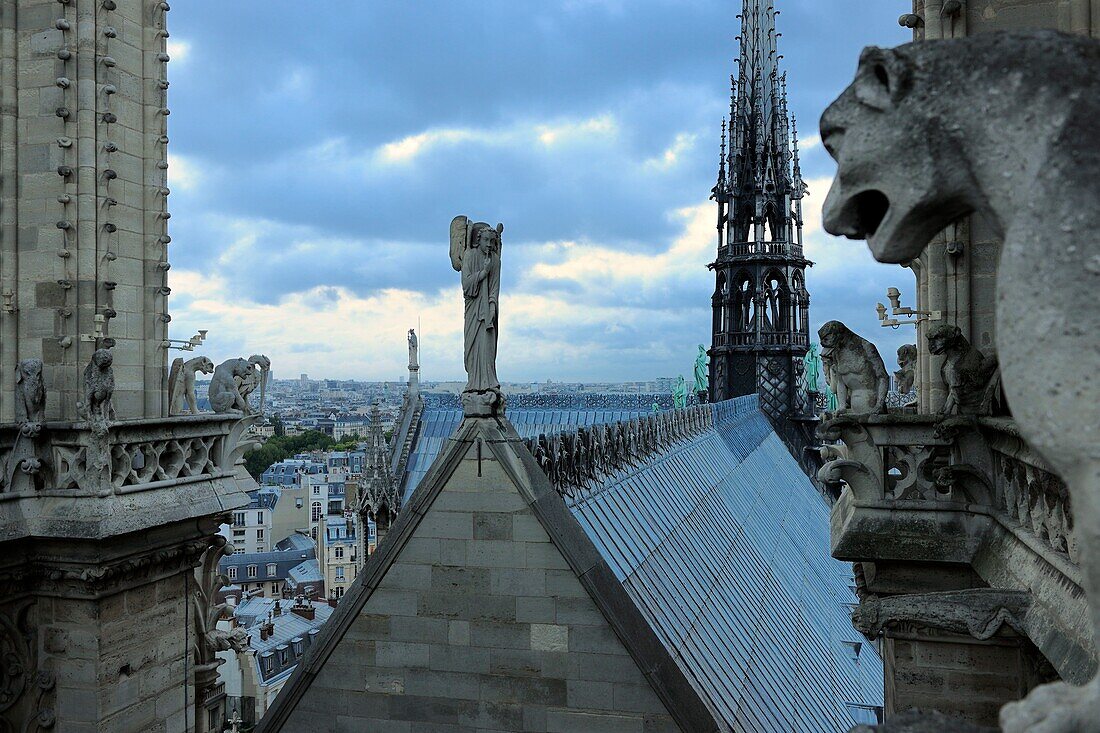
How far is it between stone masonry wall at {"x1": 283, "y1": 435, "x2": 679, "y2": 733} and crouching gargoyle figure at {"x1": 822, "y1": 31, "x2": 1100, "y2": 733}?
7566 mm

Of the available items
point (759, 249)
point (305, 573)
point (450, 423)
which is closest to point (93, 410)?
point (450, 423)

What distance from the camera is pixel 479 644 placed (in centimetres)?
960

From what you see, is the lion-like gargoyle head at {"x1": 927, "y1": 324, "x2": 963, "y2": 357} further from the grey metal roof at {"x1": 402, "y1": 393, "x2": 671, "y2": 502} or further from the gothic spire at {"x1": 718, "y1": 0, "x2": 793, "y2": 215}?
the gothic spire at {"x1": 718, "y1": 0, "x2": 793, "y2": 215}

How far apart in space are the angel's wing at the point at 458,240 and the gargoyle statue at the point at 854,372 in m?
3.98

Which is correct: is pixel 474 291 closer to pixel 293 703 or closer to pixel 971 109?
pixel 293 703

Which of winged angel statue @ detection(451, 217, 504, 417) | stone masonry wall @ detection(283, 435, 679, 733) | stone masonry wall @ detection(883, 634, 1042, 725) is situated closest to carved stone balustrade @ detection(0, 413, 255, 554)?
stone masonry wall @ detection(283, 435, 679, 733)

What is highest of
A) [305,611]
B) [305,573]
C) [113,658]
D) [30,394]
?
[30,394]

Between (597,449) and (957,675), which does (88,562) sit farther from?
(957,675)

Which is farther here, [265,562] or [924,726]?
[265,562]

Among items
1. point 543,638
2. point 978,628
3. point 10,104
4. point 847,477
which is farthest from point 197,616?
point 978,628

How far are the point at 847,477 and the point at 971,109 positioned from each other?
5409 mm

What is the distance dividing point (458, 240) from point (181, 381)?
3.70 m

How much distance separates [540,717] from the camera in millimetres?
9367

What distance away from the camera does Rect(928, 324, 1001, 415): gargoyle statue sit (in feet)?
21.7
